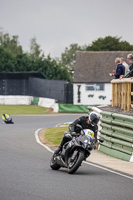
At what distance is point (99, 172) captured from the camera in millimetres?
13305

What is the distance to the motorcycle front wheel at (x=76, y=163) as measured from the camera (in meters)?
12.2

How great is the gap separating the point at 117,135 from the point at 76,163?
18.5ft

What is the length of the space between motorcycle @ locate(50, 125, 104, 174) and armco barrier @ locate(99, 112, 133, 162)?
3719 mm

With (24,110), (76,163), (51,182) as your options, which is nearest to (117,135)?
(76,163)

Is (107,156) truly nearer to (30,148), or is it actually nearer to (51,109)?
(30,148)

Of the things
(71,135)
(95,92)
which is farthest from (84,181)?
(95,92)

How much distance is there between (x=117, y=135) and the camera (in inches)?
698

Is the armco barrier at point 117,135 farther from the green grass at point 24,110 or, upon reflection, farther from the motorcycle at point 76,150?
the green grass at point 24,110

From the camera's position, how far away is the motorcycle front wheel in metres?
12.2

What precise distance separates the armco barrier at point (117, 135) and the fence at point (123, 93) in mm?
594

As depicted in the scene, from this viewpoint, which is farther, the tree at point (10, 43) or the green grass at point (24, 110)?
the tree at point (10, 43)

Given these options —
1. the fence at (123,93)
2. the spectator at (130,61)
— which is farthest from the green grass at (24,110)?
the spectator at (130,61)

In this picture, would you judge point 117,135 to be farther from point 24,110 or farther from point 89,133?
point 24,110

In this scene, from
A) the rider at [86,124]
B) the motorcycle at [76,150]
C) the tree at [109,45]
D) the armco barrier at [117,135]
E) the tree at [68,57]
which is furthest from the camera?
the tree at [68,57]
